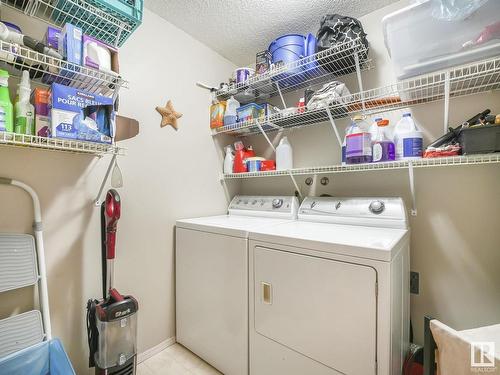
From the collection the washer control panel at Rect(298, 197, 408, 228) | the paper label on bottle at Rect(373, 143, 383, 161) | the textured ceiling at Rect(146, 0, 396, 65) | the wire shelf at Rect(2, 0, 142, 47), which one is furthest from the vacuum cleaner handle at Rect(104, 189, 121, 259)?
the paper label on bottle at Rect(373, 143, 383, 161)

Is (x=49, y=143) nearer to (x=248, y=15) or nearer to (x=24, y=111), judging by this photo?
(x=24, y=111)

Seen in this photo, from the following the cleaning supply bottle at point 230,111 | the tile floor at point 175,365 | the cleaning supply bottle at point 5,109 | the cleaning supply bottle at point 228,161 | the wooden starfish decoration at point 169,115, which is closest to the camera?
the cleaning supply bottle at point 5,109

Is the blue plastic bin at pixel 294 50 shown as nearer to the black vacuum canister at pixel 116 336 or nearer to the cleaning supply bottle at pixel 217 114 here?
the cleaning supply bottle at pixel 217 114

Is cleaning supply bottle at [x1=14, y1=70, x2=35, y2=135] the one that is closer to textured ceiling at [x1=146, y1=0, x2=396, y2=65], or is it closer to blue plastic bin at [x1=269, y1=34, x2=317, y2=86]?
textured ceiling at [x1=146, y1=0, x2=396, y2=65]

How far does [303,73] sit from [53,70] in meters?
1.57

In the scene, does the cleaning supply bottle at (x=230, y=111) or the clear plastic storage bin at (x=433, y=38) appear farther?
the cleaning supply bottle at (x=230, y=111)

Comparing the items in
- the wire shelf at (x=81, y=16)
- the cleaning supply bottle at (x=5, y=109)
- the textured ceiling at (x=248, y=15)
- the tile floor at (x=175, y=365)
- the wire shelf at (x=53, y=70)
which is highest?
the textured ceiling at (x=248, y=15)

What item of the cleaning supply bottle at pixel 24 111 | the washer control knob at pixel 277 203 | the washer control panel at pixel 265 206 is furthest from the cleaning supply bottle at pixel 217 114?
the cleaning supply bottle at pixel 24 111

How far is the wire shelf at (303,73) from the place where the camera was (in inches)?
63.6

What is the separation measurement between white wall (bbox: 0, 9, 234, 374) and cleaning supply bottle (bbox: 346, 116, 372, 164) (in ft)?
4.05

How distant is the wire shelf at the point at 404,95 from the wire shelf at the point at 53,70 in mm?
1046

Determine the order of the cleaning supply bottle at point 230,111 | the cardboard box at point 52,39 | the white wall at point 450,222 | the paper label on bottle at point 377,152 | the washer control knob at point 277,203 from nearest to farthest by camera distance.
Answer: the cardboard box at point 52,39 < the white wall at point 450,222 < the paper label on bottle at point 377,152 < the washer control knob at point 277,203 < the cleaning supply bottle at point 230,111

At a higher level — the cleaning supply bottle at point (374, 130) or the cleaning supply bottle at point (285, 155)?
the cleaning supply bottle at point (374, 130)

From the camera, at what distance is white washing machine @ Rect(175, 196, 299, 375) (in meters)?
1.47
